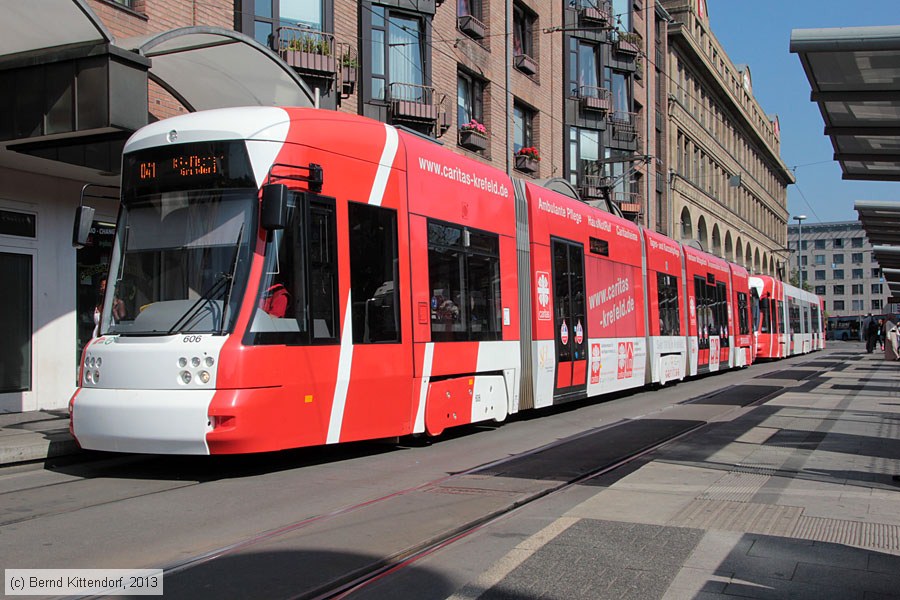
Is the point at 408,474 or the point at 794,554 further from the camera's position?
the point at 408,474

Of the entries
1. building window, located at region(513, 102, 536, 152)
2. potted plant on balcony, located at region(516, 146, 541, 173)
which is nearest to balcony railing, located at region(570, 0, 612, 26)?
building window, located at region(513, 102, 536, 152)

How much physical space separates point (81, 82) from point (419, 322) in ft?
17.3

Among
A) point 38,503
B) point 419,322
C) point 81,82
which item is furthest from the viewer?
point 81,82

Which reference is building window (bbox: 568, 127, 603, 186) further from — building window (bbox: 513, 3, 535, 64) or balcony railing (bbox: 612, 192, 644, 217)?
building window (bbox: 513, 3, 535, 64)

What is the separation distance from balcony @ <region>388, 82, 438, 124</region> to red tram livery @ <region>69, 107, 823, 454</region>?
814cm

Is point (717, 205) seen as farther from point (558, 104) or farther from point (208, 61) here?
point (208, 61)

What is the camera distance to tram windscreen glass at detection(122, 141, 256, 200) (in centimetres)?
770

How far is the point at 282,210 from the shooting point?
24.2 feet

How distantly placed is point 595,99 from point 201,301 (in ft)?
87.4

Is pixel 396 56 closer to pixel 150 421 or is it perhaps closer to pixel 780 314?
pixel 150 421

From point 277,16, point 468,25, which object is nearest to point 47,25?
point 277,16

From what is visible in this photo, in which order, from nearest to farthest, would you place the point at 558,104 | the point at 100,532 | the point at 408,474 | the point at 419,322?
the point at 100,532 → the point at 408,474 → the point at 419,322 → the point at 558,104

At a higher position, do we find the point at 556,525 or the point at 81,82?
the point at 81,82

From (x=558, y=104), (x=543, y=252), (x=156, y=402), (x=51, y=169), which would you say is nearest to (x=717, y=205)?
(x=558, y=104)
